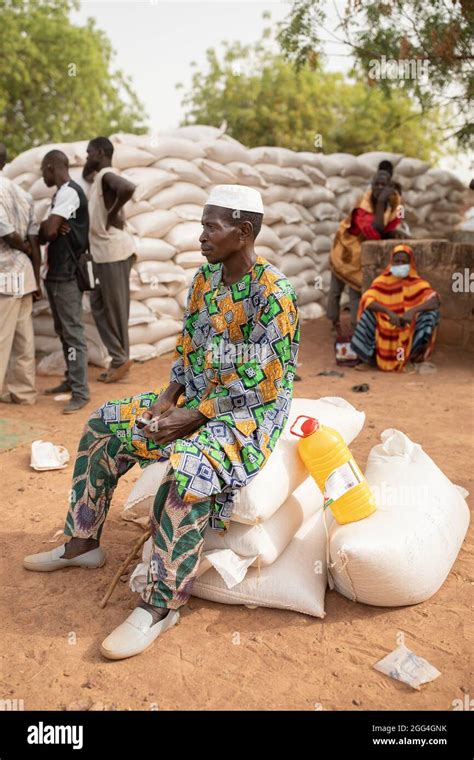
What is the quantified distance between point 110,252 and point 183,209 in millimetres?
1358

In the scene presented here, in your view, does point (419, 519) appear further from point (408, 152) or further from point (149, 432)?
point (408, 152)

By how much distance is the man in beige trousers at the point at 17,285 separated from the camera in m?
4.94

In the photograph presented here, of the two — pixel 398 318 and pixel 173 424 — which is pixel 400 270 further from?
pixel 173 424

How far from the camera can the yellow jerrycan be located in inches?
102

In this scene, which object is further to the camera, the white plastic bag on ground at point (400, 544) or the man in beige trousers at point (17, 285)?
the man in beige trousers at point (17, 285)

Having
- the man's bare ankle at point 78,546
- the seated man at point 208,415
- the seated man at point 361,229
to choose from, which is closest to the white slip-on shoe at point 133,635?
the seated man at point 208,415

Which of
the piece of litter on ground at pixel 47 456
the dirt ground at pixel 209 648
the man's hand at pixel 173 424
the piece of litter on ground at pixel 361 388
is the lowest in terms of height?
the piece of litter on ground at pixel 361 388

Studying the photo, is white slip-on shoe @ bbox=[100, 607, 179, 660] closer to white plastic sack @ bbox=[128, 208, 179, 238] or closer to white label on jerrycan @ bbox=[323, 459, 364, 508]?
white label on jerrycan @ bbox=[323, 459, 364, 508]

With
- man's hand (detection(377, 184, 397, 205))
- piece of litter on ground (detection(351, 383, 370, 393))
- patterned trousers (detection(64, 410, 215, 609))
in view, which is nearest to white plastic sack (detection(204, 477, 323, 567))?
patterned trousers (detection(64, 410, 215, 609))

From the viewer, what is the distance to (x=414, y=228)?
11.3 metres

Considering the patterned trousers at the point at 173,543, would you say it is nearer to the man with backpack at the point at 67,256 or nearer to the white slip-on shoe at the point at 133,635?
the white slip-on shoe at the point at 133,635

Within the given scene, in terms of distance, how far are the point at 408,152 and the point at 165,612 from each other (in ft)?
60.0

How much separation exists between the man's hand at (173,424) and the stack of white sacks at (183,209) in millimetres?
3834

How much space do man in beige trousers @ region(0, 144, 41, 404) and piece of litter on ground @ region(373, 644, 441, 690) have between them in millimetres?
3715
